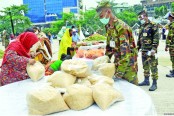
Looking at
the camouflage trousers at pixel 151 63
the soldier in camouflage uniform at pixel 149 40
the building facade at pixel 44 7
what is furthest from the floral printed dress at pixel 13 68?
the building facade at pixel 44 7

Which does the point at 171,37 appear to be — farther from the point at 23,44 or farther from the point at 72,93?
the point at 72,93

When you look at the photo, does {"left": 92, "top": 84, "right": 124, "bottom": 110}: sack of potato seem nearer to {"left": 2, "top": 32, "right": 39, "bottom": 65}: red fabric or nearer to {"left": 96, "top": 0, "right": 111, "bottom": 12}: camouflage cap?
{"left": 96, "top": 0, "right": 111, "bottom": 12}: camouflage cap

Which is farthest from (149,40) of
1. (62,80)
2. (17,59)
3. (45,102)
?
(45,102)

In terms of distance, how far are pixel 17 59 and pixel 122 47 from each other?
1.03 meters

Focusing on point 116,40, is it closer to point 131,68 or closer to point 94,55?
point 131,68

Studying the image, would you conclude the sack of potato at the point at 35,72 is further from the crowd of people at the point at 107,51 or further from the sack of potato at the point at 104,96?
the sack of potato at the point at 104,96

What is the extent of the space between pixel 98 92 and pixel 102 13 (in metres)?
1.05

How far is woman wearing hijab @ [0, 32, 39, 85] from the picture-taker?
9.53ft

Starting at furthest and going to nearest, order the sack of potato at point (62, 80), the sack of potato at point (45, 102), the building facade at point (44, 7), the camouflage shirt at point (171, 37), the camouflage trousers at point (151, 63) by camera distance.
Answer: the building facade at point (44, 7) → the camouflage shirt at point (171, 37) → the camouflage trousers at point (151, 63) → the sack of potato at point (62, 80) → the sack of potato at point (45, 102)

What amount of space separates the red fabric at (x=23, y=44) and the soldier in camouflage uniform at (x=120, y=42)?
2.51 ft

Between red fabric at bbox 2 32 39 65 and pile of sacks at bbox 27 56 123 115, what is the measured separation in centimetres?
88

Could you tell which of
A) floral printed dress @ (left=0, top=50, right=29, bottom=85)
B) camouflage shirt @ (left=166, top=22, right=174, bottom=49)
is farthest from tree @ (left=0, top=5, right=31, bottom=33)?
floral printed dress @ (left=0, top=50, right=29, bottom=85)

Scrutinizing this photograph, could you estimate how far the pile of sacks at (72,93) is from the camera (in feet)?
5.95

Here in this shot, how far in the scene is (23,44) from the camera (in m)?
3.03
